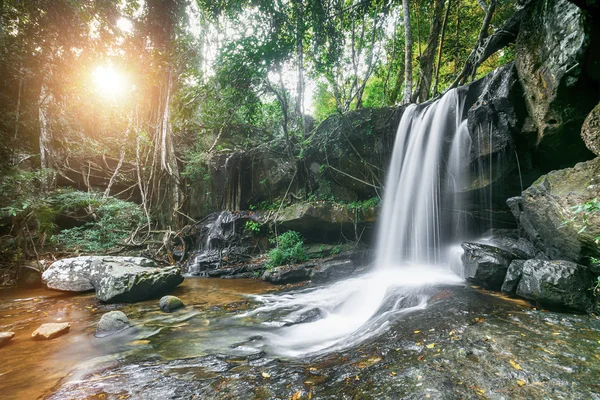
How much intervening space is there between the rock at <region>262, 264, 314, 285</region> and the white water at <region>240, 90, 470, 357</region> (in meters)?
0.92

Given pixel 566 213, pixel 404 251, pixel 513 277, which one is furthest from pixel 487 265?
pixel 404 251

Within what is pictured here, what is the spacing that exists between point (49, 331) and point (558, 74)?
9.60 meters

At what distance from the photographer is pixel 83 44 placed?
718 centimetres

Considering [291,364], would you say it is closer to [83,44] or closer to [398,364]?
[398,364]

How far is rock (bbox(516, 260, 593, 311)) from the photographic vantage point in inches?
130

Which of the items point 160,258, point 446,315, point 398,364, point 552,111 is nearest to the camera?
point 398,364

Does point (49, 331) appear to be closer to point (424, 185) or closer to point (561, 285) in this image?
point (561, 285)

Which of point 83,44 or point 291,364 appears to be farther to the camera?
point 83,44

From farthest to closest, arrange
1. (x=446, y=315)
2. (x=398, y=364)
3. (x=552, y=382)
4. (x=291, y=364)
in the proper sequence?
(x=446, y=315) → (x=291, y=364) → (x=398, y=364) → (x=552, y=382)

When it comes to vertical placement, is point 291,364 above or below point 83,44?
below

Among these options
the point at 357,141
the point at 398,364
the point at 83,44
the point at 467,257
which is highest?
the point at 83,44

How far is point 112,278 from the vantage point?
548 centimetres

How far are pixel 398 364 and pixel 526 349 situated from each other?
1295 millimetres

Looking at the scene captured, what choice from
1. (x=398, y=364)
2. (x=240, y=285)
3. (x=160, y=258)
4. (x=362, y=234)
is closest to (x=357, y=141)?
(x=362, y=234)
